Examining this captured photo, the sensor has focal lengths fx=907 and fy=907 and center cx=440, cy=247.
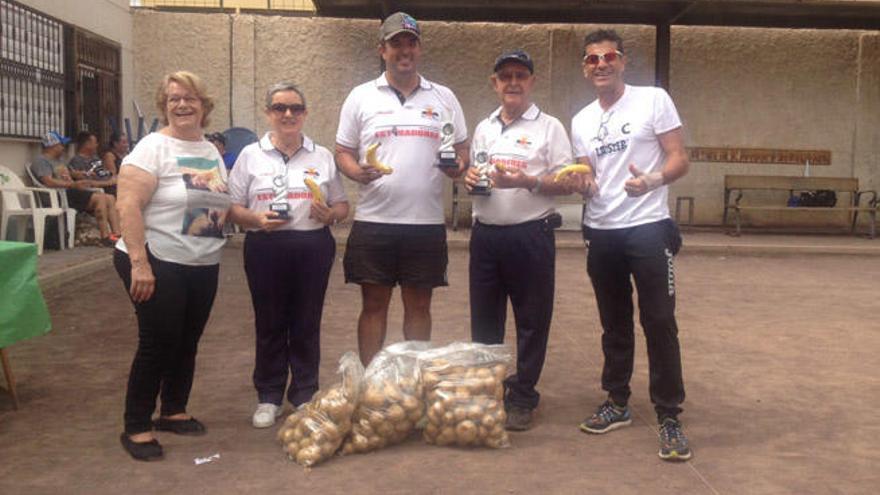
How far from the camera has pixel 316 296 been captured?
14.9 ft

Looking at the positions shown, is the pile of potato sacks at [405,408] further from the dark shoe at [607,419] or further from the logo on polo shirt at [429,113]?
the logo on polo shirt at [429,113]

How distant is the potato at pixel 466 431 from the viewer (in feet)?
13.4

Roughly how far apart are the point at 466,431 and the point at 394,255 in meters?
0.98

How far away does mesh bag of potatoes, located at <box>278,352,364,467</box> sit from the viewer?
3.97m

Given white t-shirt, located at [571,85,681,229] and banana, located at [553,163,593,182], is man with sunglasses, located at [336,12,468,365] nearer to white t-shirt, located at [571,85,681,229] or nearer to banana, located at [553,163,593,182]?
banana, located at [553,163,593,182]

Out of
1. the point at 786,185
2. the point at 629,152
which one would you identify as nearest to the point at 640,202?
the point at 629,152

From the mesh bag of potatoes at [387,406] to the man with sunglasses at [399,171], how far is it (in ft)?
1.64

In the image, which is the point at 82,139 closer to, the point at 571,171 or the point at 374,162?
the point at 374,162

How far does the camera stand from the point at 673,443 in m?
4.10

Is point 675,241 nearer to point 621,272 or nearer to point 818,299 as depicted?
point 621,272

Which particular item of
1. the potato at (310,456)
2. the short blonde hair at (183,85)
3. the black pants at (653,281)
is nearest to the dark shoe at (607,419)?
the black pants at (653,281)

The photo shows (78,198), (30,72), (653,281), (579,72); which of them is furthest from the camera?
(579,72)

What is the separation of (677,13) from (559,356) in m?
9.51

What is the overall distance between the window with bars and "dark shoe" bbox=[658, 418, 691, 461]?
8945 millimetres
